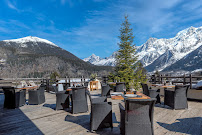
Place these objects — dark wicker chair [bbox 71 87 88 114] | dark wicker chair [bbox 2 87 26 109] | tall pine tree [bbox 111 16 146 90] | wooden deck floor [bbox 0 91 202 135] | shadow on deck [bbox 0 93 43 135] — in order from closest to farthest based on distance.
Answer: wooden deck floor [bbox 0 91 202 135], shadow on deck [bbox 0 93 43 135], dark wicker chair [bbox 71 87 88 114], dark wicker chair [bbox 2 87 26 109], tall pine tree [bbox 111 16 146 90]

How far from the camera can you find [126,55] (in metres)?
10.2

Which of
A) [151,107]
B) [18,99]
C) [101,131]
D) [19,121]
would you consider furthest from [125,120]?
[18,99]

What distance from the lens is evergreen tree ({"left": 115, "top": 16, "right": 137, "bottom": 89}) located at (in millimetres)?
9992

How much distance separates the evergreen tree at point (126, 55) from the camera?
9.99 m

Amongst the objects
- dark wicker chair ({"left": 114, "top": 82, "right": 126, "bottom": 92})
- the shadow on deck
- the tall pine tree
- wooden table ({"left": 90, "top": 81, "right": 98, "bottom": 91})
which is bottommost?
the shadow on deck

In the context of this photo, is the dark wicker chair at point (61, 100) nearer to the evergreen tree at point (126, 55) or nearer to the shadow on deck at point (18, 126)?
the shadow on deck at point (18, 126)

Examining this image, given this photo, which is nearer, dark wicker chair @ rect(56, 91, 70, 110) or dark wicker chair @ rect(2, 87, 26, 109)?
dark wicker chair @ rect(56, 91, 70, 110)

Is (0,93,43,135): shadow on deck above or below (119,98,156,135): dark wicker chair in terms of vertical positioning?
below

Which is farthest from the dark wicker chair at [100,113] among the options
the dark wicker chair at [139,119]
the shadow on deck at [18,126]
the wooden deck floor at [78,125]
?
the shadow on deck at [18,126]

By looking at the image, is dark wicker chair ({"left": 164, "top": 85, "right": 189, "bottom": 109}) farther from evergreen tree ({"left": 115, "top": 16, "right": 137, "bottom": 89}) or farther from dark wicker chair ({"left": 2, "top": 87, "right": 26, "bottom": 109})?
dark wicker chair ({"left": 2, "top": 87, "right": 26, "bottom": 109})

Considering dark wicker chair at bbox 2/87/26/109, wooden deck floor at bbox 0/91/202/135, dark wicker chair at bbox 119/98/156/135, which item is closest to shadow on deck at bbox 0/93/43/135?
wooden deck floor at bbox 0/91/202/135

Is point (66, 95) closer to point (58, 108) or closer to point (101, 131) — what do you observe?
point (58, 108)

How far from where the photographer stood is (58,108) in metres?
4.86

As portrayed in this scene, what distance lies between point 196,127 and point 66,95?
3761 mm
